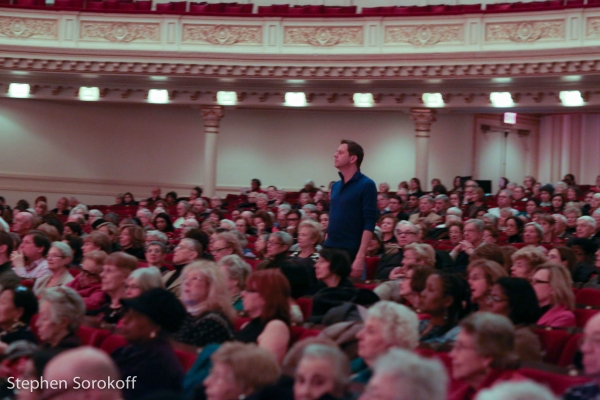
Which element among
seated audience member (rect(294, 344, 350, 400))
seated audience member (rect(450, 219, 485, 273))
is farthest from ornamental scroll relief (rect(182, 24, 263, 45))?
seated audience member (rect(294, 344, 350, 400))

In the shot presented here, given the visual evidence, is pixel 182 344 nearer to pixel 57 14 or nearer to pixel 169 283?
pixel 169 283

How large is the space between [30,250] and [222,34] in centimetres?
739

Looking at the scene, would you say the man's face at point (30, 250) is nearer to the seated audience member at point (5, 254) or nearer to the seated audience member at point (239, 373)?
the seated audience member at point (5, 254)

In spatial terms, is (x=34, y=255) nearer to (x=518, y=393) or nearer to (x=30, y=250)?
(x=30, y=250)

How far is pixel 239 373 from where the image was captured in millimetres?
2404

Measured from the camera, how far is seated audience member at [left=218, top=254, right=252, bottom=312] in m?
4.34

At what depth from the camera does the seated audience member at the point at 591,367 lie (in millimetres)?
2414

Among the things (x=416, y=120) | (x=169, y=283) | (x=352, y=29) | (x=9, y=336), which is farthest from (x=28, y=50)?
(x=9, y=336)

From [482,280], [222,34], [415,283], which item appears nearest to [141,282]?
[415,283]

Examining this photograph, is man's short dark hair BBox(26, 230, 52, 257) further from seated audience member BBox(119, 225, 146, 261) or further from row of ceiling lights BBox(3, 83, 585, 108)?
row of ceiling lights BBox(3, 83, 585, 108)

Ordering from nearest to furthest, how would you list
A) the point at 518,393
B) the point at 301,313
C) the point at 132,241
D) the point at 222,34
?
Result: the point at 518,393 → the point at 301,313 → the point at 132,241 → the point at 222,34

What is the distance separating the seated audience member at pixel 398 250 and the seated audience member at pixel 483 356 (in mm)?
2829

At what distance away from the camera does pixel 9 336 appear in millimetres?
3566

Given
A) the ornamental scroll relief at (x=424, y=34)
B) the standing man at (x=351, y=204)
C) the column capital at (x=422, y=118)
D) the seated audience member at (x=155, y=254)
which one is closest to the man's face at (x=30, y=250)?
the seated audience member at (x=155, y=254)
